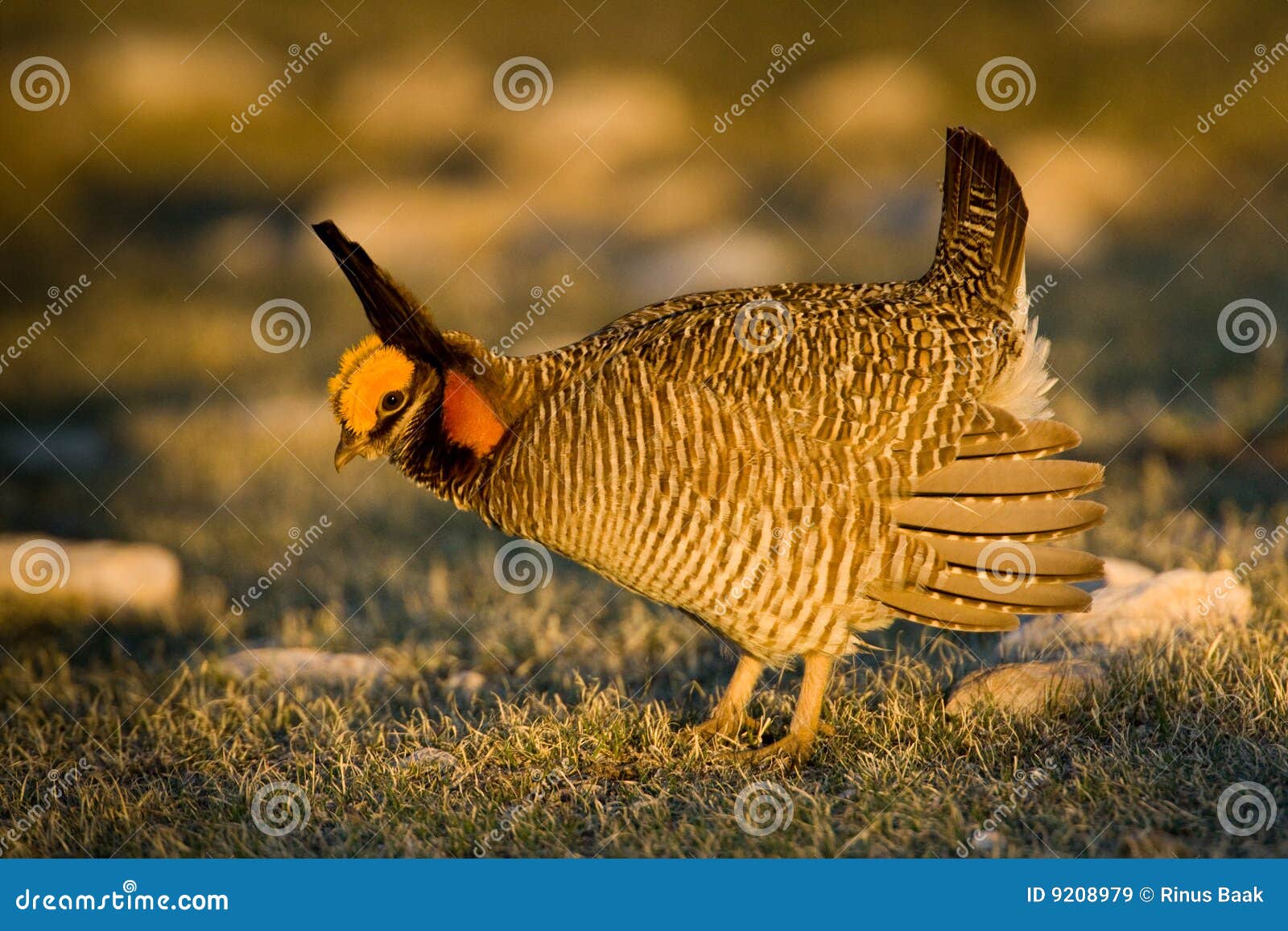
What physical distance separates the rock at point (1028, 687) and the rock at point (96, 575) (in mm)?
3764

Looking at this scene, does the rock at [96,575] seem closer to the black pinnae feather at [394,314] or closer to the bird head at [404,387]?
the bird head at [404,387]

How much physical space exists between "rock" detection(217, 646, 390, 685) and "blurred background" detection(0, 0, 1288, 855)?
0.46ft

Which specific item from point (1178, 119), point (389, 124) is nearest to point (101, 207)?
point (389, 124)

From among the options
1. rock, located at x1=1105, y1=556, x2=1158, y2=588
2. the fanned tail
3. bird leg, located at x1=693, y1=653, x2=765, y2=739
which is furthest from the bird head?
rock, located at x1=1105, y1=556, x2=1158, y2=588

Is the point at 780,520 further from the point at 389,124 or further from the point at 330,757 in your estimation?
the point at 389,124

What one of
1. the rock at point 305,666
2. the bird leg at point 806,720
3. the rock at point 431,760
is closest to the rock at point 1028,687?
the bird leg at point 806,720

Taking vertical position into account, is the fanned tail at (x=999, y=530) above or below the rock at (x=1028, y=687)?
above

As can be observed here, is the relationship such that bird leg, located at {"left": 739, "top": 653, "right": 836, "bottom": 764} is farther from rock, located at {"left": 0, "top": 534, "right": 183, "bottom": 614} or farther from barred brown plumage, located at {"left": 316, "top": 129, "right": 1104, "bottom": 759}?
rock, located at {"left": 0, "top": 534, "right": 183, "bottom": 614}

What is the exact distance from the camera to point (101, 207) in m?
13.8

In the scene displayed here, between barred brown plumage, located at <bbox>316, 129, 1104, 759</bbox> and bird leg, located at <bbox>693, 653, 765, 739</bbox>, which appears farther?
bird leg, located at <bbox>693, 653, 765, 739</bbox>

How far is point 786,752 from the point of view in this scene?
3.95 metres

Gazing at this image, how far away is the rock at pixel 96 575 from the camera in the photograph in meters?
6.01

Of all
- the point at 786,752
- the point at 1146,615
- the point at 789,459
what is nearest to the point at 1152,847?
the point at 786,752

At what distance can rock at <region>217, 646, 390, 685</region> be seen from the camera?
195 inches
